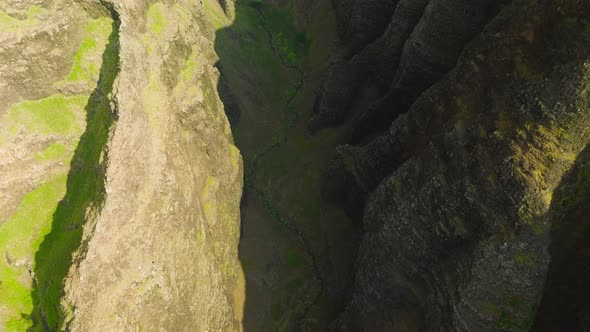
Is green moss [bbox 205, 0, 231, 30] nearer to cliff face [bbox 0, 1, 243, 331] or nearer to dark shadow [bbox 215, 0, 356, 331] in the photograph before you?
dark shadow [bbox 215, 0, 356, 331]

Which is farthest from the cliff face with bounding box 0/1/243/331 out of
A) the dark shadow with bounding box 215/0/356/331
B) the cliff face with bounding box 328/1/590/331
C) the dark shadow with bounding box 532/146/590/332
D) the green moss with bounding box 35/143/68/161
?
the dark shadow with bounding box 532/146/590/332

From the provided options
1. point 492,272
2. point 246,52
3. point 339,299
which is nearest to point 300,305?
point 339,299

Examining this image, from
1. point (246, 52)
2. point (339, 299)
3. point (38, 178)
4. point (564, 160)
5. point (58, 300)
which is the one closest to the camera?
point (564, 160)

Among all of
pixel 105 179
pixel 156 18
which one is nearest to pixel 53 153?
pixel 105 179

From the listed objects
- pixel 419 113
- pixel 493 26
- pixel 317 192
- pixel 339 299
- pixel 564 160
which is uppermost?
pixel 493 26

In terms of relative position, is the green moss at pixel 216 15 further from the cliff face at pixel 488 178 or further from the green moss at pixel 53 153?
the cliff face at pixel 488 178

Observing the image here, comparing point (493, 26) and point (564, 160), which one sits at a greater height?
point (493, 26)

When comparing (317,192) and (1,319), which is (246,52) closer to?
(317,192)
